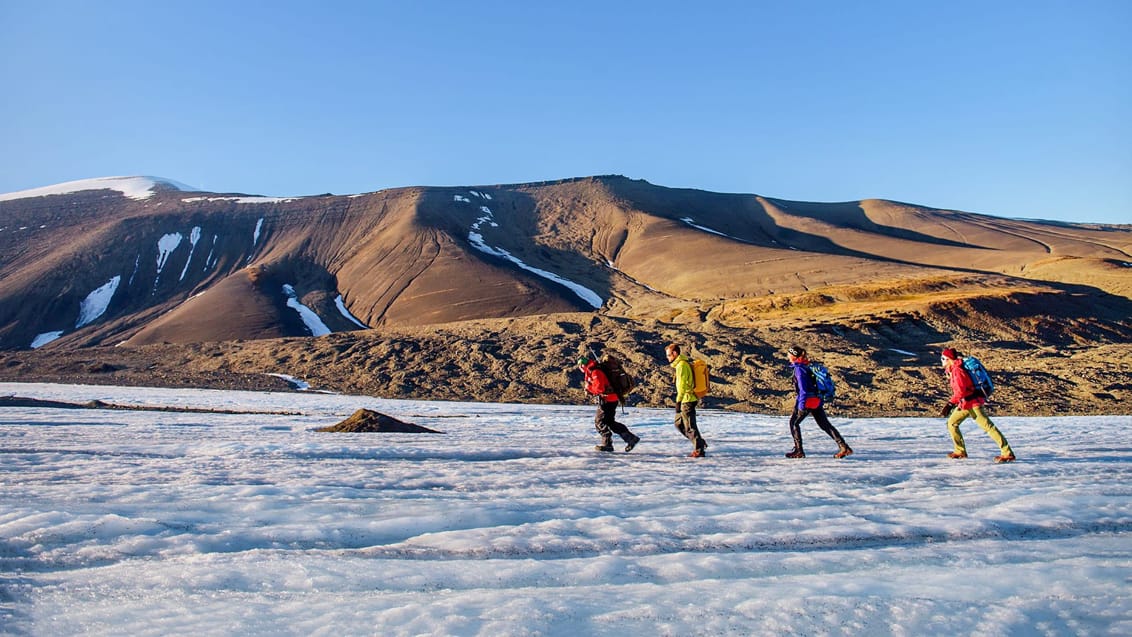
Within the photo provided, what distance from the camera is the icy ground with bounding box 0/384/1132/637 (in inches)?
178

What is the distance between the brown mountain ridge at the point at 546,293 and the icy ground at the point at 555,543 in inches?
674

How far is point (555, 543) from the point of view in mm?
6234

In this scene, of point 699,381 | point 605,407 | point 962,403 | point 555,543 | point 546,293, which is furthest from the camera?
point 546,293

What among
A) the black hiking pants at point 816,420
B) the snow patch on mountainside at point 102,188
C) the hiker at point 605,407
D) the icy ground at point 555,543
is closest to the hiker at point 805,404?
the black hiking pants at point 816,420

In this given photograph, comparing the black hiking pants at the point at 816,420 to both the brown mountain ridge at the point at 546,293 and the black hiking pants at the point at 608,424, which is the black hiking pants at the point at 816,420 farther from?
the brown mountain ridge at the point at 546,293

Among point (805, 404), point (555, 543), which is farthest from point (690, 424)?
point (555, 543)

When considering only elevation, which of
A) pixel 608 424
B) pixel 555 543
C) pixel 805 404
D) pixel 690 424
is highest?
pixel 805 404

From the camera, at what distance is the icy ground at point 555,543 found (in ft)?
14.8

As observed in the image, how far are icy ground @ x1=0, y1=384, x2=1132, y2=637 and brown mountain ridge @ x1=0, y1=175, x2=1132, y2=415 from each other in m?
17.1

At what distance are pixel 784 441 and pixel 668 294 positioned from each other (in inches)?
2539

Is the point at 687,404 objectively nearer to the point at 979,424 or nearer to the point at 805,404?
the point at 805,404

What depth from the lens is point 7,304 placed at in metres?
80.3

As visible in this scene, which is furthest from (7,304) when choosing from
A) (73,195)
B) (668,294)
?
(668,294)

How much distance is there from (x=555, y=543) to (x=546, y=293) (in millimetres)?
69358
